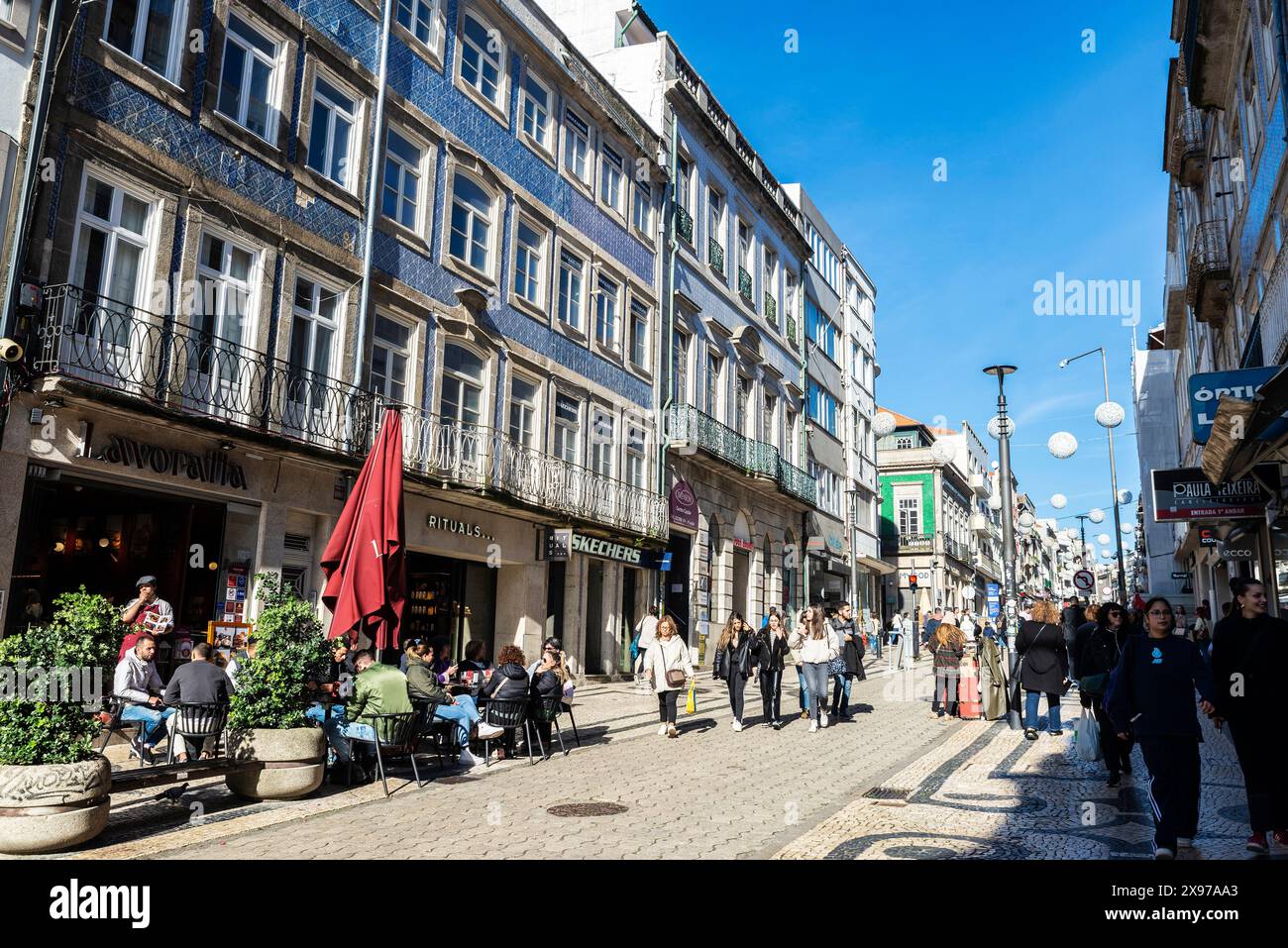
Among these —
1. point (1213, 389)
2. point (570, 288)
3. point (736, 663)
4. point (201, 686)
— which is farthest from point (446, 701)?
point (570, 288)

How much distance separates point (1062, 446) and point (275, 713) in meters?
24.0

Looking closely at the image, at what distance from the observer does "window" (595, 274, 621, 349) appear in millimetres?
22911

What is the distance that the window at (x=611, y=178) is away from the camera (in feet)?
76.6

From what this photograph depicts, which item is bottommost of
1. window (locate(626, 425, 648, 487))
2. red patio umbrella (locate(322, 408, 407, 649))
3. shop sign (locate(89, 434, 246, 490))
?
red patio umbrella (locate(322, 408, 407, 649))

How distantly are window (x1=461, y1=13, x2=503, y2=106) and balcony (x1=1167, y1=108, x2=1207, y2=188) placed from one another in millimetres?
15481

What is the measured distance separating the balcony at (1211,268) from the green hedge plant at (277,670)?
1843 centimetres

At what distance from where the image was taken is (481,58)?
19.2 metres

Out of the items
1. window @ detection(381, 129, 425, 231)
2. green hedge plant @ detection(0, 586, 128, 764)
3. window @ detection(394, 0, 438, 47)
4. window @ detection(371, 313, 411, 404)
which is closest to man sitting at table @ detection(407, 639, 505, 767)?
green hedge plant @ detection(0, 586, 128, 764)

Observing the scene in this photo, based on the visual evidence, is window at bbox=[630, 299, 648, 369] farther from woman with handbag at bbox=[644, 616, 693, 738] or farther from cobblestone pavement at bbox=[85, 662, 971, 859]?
cobblestone pavement at bbox=[85, 662, 971, 859]

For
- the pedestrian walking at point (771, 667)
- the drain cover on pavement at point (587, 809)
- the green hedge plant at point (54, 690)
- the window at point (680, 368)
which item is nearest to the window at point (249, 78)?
the green hedge plant at point (54, 690)

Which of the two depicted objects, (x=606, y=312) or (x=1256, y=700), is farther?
(x=606, y=312)

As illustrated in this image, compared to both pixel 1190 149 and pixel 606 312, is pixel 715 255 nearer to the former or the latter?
pixel 606 312
